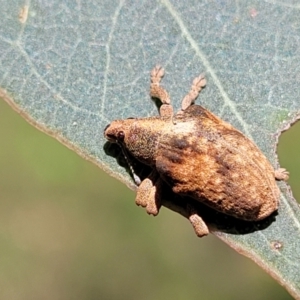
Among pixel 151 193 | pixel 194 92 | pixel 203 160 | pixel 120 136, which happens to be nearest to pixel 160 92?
pixel 194 92

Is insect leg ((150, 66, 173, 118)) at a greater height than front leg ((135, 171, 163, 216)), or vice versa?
insect leg ((150, 66, 173, 118))

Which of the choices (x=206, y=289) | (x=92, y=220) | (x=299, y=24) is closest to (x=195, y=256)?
(x=206, y=289)

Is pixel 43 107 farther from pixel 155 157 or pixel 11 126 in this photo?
pixel 11 126

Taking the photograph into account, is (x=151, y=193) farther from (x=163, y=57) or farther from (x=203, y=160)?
(x=163, y=57)

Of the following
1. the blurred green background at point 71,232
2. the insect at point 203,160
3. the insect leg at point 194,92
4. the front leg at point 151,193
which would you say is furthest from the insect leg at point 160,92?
the blurred green background at point 71,232

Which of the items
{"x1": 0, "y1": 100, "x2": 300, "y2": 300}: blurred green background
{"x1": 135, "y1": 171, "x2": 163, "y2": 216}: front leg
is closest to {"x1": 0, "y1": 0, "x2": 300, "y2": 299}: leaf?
{"x1": 135, "y1": 171, "x2": 163, "y2": 216}: front leg

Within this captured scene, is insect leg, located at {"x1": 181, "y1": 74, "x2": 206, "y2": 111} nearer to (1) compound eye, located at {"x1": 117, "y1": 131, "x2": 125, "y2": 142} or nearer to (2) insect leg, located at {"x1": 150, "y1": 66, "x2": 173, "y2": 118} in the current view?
(2) insect leg, located at {"x1": 150, "y1": 66, "x2": 173, "y2": 118}

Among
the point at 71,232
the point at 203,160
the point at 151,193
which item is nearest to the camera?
the point at 203,160
